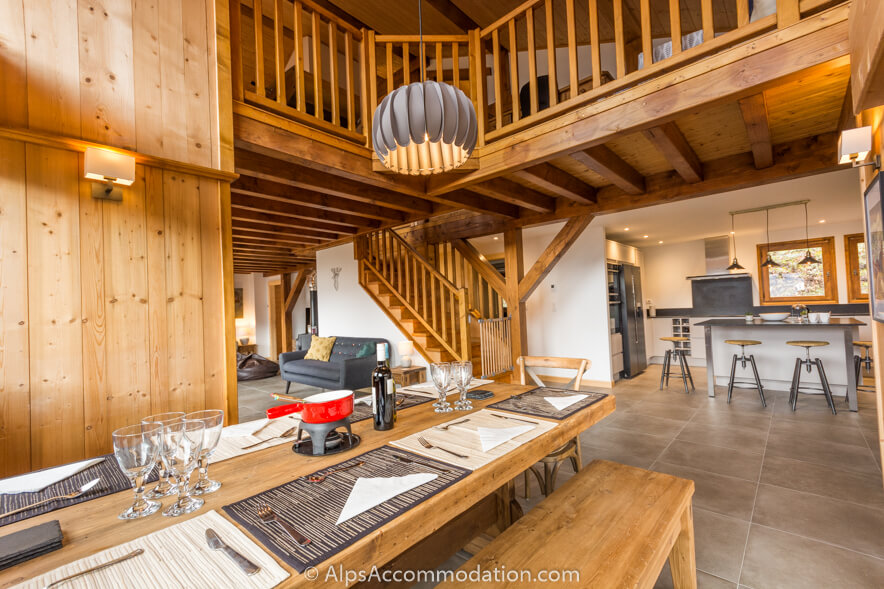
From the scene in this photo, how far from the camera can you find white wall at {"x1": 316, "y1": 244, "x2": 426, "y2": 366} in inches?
246

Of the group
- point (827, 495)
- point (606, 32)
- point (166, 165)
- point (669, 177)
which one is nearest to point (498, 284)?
point (669, 177)

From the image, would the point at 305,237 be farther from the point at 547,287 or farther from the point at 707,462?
the point at 707,462

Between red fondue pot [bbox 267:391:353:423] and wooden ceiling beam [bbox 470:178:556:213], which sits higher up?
wooden ceiling beam [bbox 470:178:556:213]

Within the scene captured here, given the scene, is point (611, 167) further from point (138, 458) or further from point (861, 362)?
point (861, 362)

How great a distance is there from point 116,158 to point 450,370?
188 centimetres

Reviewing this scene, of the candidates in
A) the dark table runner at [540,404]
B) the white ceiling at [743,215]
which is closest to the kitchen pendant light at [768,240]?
the white ceiling at [743,215]

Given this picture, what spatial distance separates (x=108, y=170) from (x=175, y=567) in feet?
6.30

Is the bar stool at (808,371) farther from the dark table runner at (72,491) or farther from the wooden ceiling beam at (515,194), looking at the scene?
the dark table runner at (72,491)

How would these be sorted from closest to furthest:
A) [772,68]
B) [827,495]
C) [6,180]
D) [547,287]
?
[6,180], [772,68], [827,495], [547,287]

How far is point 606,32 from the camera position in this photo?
13.7 feet

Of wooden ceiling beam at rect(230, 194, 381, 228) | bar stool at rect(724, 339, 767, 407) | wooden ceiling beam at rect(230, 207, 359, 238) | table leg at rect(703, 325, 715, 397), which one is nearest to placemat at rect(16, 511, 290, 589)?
wooden ceiling beam at rect(230, 194, 381, 228)

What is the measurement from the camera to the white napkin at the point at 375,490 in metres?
0.88

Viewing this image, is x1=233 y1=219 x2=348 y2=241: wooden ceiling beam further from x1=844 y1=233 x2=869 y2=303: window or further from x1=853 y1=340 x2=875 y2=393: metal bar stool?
x1=844 y1=233 x2=869 y2=303: window

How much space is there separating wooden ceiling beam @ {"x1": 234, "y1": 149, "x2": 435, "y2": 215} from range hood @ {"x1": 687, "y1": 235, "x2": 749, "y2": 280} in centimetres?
584
